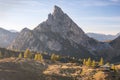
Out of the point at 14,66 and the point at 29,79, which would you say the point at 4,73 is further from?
the point at 14,66

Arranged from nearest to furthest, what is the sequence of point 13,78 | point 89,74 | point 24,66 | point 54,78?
Answer: 1. point 13,78
2. point 54,78
3. point 89,74
4. point 24,66

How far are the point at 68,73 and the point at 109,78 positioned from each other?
32097 millimetres

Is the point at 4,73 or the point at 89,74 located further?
the point at 89,74

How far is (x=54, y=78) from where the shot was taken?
160250 millimetres

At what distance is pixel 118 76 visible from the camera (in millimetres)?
178500

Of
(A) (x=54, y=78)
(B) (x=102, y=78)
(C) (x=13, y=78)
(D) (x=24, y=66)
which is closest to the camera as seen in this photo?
(C) (x=13, y=78)

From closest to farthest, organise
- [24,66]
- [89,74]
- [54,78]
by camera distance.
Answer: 1. [54,78]
2. [89,74]
3. [24,66]

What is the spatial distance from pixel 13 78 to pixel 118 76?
2758 inches

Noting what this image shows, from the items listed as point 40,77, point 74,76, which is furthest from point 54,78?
point 74,76

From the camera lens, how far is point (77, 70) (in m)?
197

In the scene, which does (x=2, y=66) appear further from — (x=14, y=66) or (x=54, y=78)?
(x=54, y=78)

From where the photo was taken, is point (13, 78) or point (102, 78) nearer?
point (13, 78)

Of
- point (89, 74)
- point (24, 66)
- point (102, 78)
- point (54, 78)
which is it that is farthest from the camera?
point (24, 66)

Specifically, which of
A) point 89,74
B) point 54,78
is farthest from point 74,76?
point 54,78
